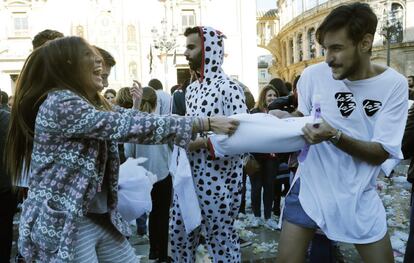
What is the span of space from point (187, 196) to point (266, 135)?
4.07 feet

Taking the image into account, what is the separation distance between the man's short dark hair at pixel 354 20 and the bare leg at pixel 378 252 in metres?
1.12

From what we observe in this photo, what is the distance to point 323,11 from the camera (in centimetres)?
3709

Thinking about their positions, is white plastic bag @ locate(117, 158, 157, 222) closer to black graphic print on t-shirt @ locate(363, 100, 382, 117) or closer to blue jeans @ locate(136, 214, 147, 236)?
black graphic print on t-shirt @ locate(363, 100, 382, 117)

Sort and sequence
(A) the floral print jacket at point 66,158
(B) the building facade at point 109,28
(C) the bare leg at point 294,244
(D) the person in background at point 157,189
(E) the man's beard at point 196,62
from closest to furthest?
(A) the floral print jacket at point 66,158 < (C) the bare leg at point 294,244 < (E) the man's beard at point 196,62 < (D) the person in background at point 157,189 < (B) the building facade at point 109,28

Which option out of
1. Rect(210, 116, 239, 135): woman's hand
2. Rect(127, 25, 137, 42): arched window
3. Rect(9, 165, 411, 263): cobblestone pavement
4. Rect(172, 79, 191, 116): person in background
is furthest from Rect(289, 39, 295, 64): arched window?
Rect(210, 116, 239, 135): woman's hand

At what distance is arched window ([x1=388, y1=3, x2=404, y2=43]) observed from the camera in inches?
1236

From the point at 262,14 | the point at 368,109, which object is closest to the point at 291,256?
the point at 368,109

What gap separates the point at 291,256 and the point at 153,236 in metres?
2.36

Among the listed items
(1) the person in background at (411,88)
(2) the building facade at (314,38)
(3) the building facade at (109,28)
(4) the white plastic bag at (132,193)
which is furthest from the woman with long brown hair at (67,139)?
(3) the building facade at (109,28)

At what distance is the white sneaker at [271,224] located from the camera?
5448mm

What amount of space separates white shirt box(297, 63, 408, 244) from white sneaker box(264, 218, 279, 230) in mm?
3275

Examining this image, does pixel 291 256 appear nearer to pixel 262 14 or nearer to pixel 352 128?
pixel 352 128

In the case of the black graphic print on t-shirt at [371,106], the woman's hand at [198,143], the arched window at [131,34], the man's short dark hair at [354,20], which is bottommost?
the woman's hand at [198,143]

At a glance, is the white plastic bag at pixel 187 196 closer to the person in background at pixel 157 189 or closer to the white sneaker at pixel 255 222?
the person in background at pixel 157 189
